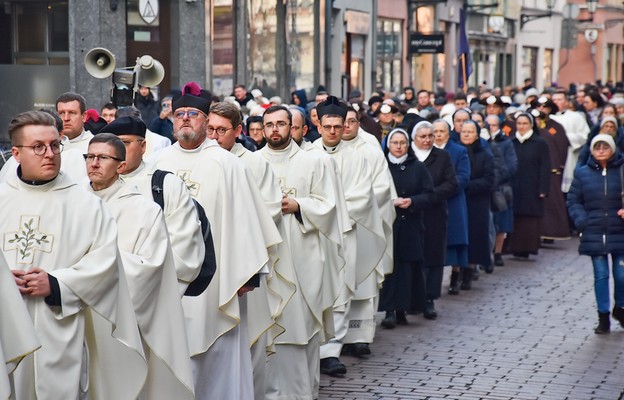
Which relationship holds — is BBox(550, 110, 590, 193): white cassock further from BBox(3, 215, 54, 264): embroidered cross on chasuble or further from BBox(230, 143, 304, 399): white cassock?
BBox(3, 215, 54, 264): embroidered cross on chasuble

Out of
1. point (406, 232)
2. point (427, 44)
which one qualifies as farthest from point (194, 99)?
point (427, 44)

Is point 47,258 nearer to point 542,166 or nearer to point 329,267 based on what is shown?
point 329,267

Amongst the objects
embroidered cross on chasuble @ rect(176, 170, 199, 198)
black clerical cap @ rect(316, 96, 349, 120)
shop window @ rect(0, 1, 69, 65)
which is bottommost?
embroidered cross on chasuble @ rect(176, 170, 199, 198)

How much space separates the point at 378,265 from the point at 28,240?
5.95 metres

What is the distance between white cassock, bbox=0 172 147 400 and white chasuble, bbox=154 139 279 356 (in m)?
1.87

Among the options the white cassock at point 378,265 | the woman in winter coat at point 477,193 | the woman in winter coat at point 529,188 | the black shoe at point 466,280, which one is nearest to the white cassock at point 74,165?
the white cassock at point 378,265

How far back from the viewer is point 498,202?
1662 centimetres

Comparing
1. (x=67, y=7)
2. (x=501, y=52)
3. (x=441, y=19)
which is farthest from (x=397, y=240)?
(x=501, y=52)

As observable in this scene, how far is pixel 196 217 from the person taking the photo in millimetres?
7473

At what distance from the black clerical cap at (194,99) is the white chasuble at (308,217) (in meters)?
1.41

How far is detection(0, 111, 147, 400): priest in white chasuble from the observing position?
6117 millimetres

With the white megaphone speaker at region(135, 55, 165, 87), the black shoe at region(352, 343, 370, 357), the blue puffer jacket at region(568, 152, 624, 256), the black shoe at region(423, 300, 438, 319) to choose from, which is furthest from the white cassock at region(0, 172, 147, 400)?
the black shoe at region(423, 300, 438, 319)

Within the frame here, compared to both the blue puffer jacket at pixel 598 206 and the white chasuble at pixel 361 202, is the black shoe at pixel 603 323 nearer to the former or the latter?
the blue puffer jacket at pixel 598 206

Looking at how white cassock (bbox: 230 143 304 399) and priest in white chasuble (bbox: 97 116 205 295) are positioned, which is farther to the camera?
white cassock (bbox: 230 143 304 399)
